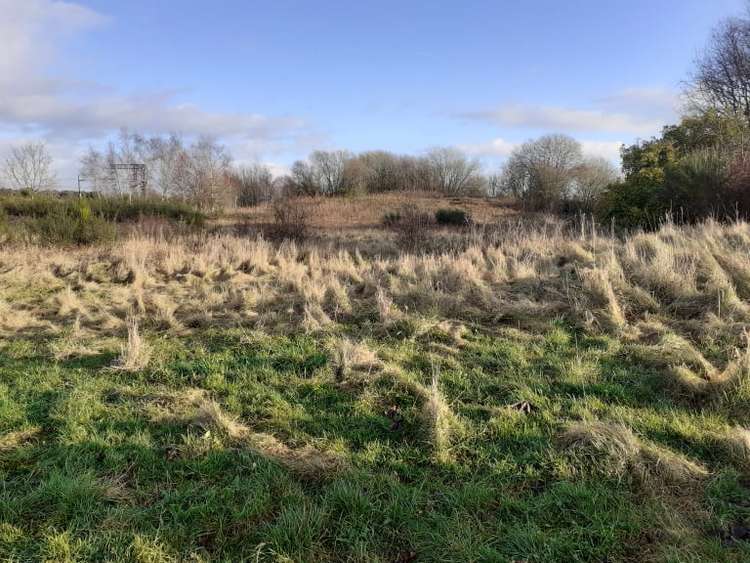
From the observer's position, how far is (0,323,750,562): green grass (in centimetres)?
230

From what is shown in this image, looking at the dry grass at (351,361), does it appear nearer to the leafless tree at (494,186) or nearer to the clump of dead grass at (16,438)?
the clump of dead grass at (16,438)

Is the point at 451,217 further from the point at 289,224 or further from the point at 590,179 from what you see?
the point at 590,179

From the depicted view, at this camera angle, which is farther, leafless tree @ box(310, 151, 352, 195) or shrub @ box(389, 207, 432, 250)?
leafless tree @ box(310, 151, 352, 195)

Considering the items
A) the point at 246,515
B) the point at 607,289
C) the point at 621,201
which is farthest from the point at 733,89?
the point at 246,515

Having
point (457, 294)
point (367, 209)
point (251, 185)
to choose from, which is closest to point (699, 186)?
point (457, 294)

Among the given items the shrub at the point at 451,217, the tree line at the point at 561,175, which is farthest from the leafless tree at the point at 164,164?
the shrub at the point at 451,217

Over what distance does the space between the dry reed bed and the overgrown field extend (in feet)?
0.15

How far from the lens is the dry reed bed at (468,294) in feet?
16.3

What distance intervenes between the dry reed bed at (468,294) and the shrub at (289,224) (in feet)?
17.2

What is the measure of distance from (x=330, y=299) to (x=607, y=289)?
11.6 ft

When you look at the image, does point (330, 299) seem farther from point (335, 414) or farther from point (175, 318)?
point (335, 414)

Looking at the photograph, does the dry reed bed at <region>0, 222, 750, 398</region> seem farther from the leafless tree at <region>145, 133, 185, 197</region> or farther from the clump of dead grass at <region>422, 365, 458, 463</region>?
the leafless tree at <region>145, 133, 185, 197</region>

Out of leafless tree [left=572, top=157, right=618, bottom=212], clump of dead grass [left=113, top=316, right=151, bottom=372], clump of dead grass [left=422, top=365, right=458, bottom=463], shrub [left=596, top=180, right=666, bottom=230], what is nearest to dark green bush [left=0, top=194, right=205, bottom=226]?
clump of dead grass [left=113, top=316, right=151, bottom=372]

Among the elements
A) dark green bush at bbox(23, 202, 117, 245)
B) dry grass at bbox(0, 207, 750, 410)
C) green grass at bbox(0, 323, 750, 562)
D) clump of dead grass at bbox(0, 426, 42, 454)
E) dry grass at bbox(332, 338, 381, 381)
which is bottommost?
green grass at bbox(0, 323, 750, 562)
